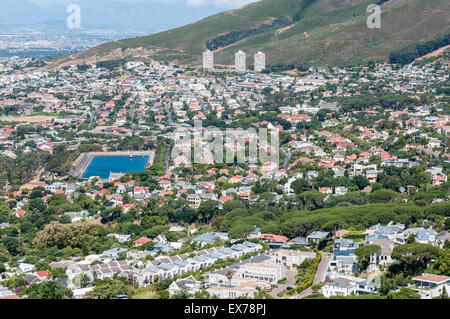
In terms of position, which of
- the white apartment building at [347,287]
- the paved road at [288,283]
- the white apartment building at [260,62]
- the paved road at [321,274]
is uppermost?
the white apartment building at [260,62]

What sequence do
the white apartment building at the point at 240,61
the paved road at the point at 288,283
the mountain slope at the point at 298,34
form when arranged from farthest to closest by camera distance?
the white apartment building at the point at 240,61 < the mountain slope at the point at 298,34 < the paved road at the point at 288,283

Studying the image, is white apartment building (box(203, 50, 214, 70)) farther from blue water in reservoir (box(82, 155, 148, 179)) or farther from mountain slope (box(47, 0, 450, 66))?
blue water in reservoir (box(82, 155, 148, 179))

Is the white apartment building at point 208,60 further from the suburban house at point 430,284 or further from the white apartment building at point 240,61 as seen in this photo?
the suburban house at point 430,284

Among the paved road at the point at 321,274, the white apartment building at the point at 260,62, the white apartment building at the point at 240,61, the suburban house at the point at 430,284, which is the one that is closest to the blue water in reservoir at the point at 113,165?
the paved road at the point at 321,274

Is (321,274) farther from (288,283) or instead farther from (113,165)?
(113,165)

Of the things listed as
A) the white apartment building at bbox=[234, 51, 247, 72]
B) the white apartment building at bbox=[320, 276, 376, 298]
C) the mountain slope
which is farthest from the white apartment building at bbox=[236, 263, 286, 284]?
the white apartment building at bbox=[234, 51, 247, 72]
